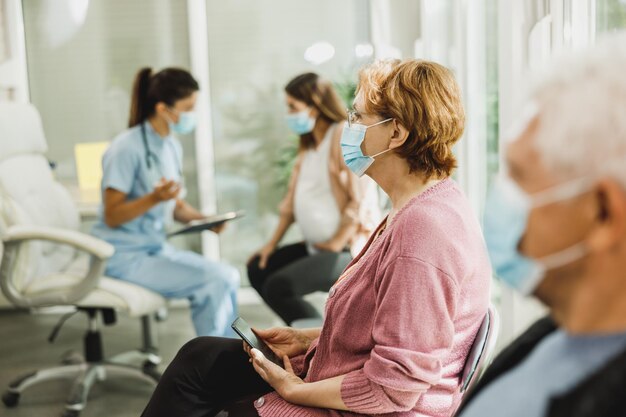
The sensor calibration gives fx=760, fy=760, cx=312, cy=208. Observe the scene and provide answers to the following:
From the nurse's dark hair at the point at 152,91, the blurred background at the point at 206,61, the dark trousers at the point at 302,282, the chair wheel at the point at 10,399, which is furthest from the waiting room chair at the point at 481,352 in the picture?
the blurred background at the point at 206,61

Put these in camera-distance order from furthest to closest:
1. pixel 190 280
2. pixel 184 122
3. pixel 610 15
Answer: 1. pixel 184 122
2. pixel 190 280
3. pixel 610 15

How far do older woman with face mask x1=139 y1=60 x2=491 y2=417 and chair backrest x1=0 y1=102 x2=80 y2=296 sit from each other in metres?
1.46

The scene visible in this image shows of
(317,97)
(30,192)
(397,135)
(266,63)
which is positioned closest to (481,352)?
(397,135)

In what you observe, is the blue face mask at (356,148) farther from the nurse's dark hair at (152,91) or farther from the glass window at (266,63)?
the glass window at (266,63)

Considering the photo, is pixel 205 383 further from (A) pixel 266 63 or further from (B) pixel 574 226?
(A) pixel 266 63

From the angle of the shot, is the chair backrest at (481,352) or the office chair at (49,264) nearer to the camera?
the chair backrest at (481,352)

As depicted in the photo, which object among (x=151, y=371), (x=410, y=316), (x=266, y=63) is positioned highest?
(x=266, y=63)

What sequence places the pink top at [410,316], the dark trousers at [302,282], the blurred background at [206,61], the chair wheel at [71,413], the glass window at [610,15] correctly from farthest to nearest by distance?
1. the blurred background at [206,61]
2. the chair wheel at [71,413]
3. the dark trousers at [302,282]
4. the glass window at [610,15]
5. the pink top at [410,316]

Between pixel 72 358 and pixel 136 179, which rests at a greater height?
pixel 136 179

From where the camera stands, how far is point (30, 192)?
9.94 ft

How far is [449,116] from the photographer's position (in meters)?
1.52

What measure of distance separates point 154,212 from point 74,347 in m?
1.08

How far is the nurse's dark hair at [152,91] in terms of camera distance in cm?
306

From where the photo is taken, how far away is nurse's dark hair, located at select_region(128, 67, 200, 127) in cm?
306
